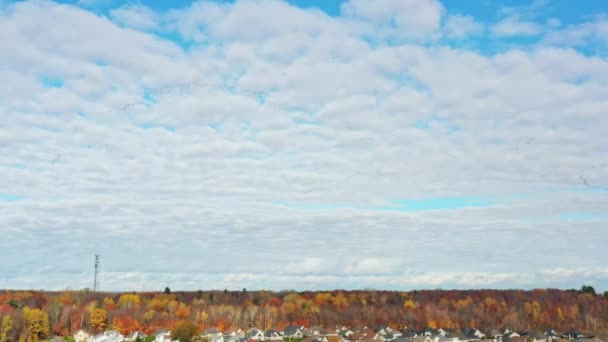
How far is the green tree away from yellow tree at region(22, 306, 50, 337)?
119 ft

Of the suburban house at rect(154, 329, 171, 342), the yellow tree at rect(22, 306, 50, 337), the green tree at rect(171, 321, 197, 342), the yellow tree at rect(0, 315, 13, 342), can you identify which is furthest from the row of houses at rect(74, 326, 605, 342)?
the yellow tree at rect(0, 315, 13, 342)

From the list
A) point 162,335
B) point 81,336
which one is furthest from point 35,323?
point 162,335

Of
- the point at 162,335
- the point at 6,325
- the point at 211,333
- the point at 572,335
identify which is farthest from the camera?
the point at 572,335

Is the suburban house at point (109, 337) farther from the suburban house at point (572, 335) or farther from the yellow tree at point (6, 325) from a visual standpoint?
the suburban house at point (572, 335)

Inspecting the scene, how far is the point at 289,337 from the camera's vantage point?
7800 inches

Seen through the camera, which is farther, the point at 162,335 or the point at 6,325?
the point at 162,335

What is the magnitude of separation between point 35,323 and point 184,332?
4170cm

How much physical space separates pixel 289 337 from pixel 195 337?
108ft

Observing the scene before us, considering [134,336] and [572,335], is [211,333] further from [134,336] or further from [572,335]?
[572,335]

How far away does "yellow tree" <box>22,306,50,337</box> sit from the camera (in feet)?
590

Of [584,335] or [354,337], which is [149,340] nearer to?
[354,337]

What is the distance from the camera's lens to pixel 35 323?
595ft

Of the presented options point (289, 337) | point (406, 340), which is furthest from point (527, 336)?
point (289, 337)

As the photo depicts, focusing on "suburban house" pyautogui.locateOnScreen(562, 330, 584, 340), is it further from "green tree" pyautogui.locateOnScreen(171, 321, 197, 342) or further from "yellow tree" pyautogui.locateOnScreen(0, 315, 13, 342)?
"yellow tree" pyautogui.locateOnScreen(0, 315, 13, 342)
